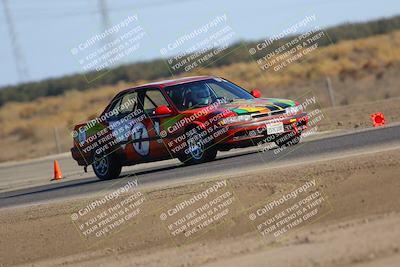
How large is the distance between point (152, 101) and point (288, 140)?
2364 millimetres

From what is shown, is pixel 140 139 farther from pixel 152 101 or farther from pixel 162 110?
pixel 162 110

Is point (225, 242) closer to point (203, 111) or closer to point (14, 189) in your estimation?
point (203, 111)

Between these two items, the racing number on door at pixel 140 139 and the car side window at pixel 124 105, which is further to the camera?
the car side window at pixel 124 105

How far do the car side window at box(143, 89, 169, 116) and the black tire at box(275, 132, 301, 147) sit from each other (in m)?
1.97

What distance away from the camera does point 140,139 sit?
18594 millimetres

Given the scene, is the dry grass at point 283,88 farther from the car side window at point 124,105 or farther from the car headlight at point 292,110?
the car side window at point 124,105

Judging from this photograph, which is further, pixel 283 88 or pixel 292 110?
pixel 283 88

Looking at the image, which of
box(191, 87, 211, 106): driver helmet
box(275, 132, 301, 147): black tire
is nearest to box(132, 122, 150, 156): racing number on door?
box(191, 87, 211, 106): driver helmet

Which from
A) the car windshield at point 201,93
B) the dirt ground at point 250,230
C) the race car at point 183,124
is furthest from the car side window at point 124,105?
the dirt ground at point 250,230

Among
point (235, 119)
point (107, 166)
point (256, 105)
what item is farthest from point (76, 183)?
point (256, 105)

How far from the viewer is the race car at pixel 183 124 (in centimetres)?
1762

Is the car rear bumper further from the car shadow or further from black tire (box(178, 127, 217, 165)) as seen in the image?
the car shadow

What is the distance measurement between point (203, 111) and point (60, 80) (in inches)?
2714

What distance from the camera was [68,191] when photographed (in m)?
18.5
